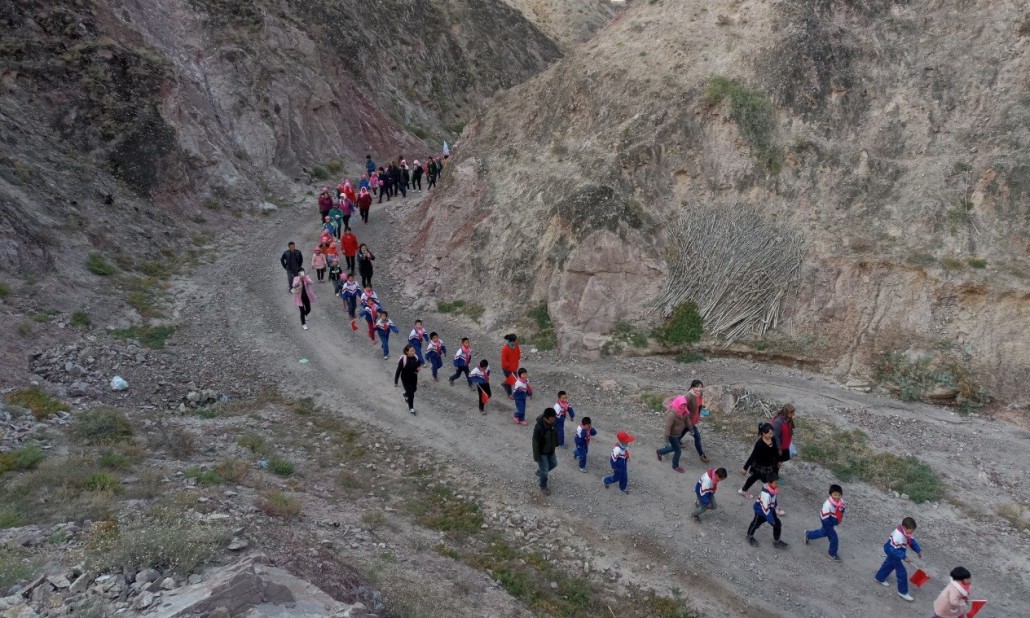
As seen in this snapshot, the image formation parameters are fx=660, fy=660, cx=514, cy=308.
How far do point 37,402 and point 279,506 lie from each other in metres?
6.11

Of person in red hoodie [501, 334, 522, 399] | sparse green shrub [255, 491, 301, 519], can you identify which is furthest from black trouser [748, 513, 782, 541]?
sparse green shrub [255, 491, 301, 519]

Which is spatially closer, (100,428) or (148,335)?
(100,428)

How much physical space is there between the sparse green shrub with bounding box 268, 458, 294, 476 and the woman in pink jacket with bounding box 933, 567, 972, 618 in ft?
34.4

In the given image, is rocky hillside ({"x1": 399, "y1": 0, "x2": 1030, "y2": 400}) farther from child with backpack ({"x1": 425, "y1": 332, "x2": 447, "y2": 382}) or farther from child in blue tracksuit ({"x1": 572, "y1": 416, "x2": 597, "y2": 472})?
child in blue tracksuit ({"x1": 572, "y1": 416, "x2": 597, "y2": 472})

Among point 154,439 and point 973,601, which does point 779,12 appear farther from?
point 154,439

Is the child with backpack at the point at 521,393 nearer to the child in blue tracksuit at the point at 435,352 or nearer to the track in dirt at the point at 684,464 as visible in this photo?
the track in dirt at the point at 684,464

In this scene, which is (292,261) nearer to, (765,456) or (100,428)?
(100,428)

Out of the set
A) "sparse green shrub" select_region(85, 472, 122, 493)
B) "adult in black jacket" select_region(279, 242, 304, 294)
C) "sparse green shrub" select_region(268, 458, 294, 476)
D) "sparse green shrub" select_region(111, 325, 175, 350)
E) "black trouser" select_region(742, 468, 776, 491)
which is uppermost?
"adult in black jacket" select_region(279, 242, 304, 294)

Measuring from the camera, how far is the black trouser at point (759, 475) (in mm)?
11734

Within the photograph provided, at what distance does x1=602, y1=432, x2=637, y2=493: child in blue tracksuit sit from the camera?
11938mm

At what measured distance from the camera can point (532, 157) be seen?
21.9 metres

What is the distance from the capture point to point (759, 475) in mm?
11836

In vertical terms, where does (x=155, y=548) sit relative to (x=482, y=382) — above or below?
below

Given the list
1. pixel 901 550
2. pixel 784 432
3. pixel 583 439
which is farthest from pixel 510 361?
pixel 901 550
